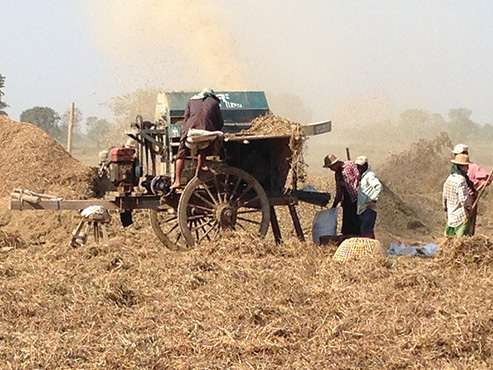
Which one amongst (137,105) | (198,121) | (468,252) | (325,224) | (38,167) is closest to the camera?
(468,252)

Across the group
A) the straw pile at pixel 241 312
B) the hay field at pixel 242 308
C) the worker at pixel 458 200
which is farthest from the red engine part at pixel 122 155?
the worker at pixel 458 200

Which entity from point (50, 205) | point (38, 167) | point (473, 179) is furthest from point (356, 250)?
point (38, 167)

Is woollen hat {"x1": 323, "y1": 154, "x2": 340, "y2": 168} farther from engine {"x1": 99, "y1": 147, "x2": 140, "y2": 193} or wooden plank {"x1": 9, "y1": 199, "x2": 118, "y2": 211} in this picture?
wooden plank {"x1": 9, "y1": 199, "x2": 118, "y2": 211}

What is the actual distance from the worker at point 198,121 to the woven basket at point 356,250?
1.93m

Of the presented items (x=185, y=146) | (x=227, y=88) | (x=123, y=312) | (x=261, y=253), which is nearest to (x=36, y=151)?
(x=227, y=88)

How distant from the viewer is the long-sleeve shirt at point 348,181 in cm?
984

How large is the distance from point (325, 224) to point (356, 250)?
187 centimetres

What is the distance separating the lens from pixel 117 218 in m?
12.6

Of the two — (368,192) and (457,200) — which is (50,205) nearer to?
(368,192)

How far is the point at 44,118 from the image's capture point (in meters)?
57.2

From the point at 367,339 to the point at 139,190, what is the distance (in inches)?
185

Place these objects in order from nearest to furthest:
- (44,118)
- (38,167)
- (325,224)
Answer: (325,224) → (38,167) → (44,118)

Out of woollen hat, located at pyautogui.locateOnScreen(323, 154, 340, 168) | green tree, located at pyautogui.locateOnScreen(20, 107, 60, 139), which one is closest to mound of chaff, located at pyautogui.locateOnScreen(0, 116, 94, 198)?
woollen hat, located at pyautogui.locateOnScreen(323, 154, 340, 168)

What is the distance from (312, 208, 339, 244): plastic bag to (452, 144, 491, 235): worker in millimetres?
1780
